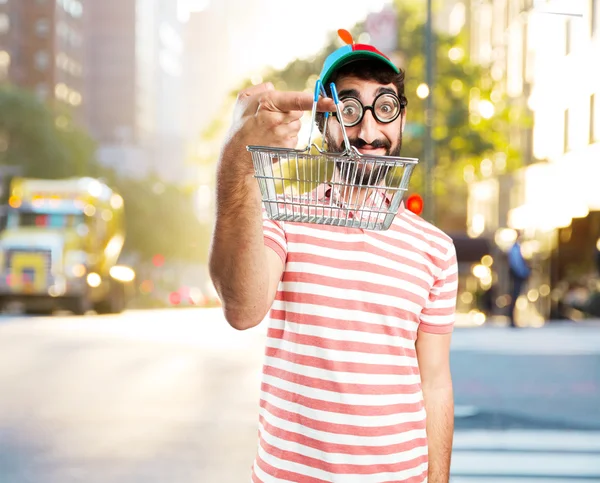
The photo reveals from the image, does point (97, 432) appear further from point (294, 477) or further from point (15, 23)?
point (15, 23)

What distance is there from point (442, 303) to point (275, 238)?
2.02 feet

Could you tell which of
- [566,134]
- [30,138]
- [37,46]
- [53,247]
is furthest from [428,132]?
[37,46]

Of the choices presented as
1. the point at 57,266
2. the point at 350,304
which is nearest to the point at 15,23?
the point at 57,266

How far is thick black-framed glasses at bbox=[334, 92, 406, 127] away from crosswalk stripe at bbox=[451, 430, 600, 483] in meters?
5.84

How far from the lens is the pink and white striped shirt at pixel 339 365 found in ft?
8.71

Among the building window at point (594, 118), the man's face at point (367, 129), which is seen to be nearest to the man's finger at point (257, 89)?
the man's face at point (367, 129)

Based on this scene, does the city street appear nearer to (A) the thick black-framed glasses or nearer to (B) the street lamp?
(B) the street lamp

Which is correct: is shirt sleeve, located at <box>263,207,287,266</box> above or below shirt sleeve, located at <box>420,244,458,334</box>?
above

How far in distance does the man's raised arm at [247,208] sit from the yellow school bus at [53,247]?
82.1 feet

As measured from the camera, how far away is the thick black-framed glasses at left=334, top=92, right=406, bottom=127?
273cm

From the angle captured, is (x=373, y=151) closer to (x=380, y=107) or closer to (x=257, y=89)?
(x=380, y=107)

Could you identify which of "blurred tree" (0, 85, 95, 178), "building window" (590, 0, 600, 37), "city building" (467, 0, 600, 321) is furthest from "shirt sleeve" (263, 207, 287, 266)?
"blurred tree" (0, 85, 95, 178)

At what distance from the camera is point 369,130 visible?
2723 millimetres

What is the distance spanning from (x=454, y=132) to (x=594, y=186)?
5048 mm
